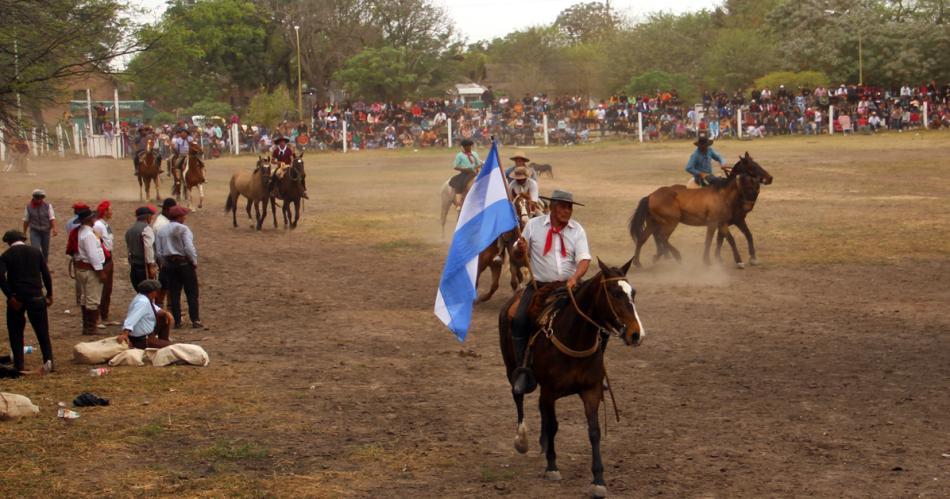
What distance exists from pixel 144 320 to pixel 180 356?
719 millimetres

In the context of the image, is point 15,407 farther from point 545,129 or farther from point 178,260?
point 545,129

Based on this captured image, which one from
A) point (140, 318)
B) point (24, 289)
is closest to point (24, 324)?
point (24, 289)

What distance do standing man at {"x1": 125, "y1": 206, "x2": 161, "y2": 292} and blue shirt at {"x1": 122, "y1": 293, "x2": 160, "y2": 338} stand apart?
1600 mm

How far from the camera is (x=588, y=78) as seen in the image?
8456 centimetres

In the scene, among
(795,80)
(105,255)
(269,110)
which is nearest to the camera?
(105,255)

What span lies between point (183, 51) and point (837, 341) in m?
8.27

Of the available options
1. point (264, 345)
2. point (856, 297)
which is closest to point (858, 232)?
point (856, 297)

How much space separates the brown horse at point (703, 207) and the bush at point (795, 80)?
143ft

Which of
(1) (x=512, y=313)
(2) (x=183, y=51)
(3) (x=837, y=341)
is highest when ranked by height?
(2) (x=183, y=51)

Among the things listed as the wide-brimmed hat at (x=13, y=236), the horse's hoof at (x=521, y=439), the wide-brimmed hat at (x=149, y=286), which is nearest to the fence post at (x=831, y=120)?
the wide-brimmed hat at (x=149, y=286)

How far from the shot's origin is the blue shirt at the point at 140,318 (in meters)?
13.4

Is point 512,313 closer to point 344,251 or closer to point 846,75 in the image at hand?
point 344,251

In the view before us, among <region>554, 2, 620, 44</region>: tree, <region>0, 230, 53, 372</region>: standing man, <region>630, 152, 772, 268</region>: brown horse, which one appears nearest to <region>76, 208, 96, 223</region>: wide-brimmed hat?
<region>0, 230, 53, 372</region>: standing man

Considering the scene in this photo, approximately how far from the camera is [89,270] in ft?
50.8
